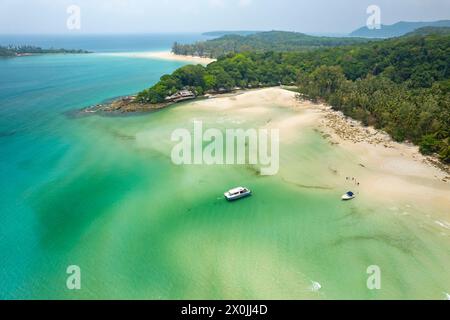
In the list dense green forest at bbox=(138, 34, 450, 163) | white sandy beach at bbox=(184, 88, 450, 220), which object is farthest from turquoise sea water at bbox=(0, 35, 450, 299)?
dense green forest at bbox=(138, 34, 450, 163)

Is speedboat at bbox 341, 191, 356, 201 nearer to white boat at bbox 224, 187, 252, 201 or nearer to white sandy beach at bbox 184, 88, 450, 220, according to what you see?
white sandy beach at bbox 184, 88, 450, 220

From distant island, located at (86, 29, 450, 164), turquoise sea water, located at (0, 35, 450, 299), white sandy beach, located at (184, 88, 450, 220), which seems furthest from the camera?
distant island, located at (86, 29, 450, 164)

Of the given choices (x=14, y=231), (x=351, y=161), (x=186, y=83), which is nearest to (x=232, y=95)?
(x=186, y=83)

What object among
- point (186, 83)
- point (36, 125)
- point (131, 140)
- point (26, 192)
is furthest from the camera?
point (186, 83)

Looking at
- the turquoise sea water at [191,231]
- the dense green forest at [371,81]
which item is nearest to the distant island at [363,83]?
the dense green forest at [371,81]

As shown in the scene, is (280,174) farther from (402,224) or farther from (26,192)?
(26,192)

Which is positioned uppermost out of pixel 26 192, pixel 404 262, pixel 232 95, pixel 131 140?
pixel 232 95

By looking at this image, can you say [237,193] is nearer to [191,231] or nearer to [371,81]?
[191,231]
